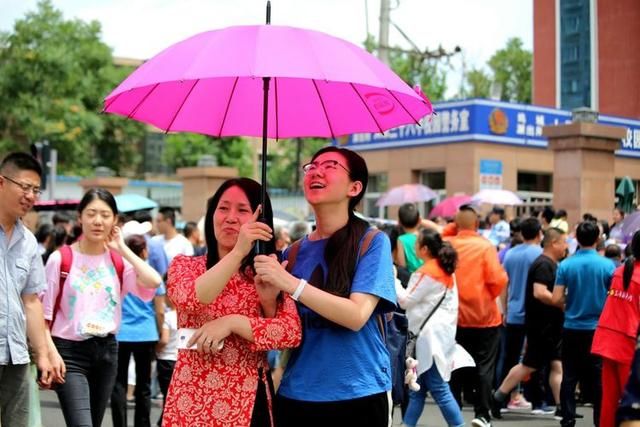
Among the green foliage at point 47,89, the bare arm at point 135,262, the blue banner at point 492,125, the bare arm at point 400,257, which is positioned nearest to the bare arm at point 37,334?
the bare arm at point 135,262

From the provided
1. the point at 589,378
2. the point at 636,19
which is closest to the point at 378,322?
the point at 589,378

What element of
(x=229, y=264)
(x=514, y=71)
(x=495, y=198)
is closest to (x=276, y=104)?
(x=229, y=264)

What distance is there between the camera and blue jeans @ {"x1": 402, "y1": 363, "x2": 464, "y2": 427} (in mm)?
8172

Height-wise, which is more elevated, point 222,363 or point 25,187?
point 25,187

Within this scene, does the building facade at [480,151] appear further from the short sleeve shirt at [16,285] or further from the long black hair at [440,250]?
the short sleeve shirt at [16,285]

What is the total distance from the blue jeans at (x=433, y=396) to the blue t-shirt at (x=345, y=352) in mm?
4130

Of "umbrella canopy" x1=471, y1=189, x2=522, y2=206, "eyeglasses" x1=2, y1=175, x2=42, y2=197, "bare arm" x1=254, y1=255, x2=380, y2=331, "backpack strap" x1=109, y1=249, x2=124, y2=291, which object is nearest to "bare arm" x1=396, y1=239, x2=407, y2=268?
"backpack strap" x1=109, y1=249, x2=124, y2=291

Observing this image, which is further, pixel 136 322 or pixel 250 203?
pixel 136 322

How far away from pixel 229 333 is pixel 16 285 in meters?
1.78

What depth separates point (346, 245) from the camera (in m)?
4.17

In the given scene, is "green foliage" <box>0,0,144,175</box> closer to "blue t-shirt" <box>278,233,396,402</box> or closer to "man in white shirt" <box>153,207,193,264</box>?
"man in white shirt" <box>153,207,193,264</box>

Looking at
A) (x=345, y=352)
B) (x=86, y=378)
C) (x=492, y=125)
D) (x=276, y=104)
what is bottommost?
(x=86, y=378)

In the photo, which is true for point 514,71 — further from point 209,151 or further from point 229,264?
point 229,264

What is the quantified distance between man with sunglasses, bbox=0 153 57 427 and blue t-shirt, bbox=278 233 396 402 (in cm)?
175
